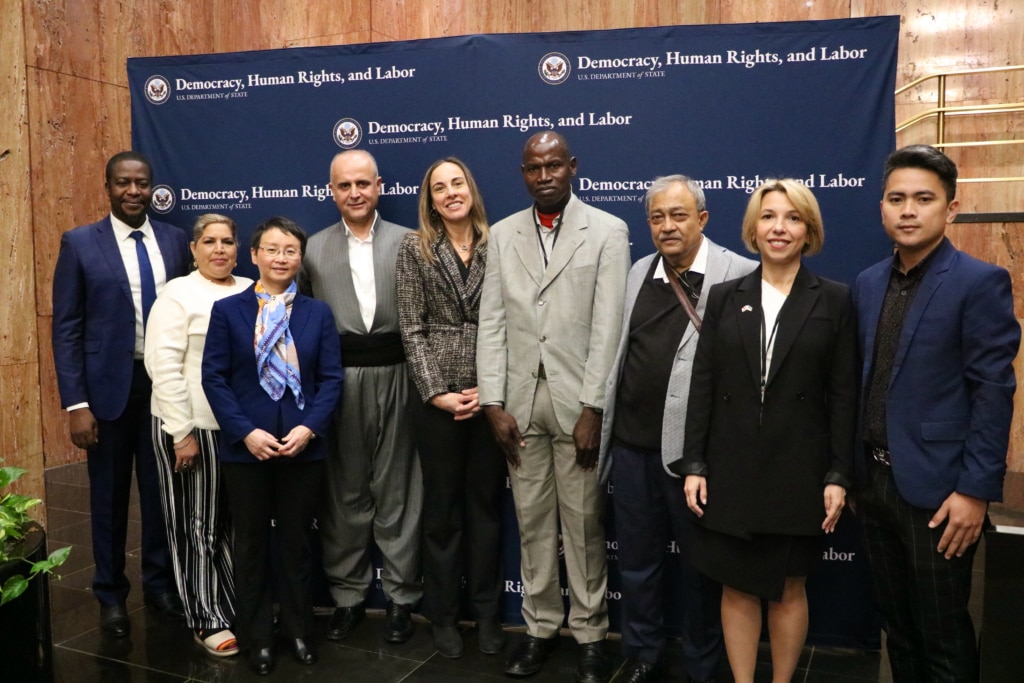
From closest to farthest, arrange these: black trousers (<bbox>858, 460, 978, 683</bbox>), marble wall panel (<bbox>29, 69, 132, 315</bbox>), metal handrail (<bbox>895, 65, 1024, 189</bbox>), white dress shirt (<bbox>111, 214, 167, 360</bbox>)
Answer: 1. black trousers (<bbox>858, 460, 978, 683</bbox>)
2. white dress shirt (<bbox>111, 214, 167, 360</bbox>)
3. marble wall panel (<bbox>29, 69, 132, 315</bbox>)
4. metal handrail (<bbox>895, 65, 1024, 189</bbox>)

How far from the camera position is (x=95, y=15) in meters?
6.50

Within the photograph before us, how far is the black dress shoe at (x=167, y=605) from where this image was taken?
3688 mm

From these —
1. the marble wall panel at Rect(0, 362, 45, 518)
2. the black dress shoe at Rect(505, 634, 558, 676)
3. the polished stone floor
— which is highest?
the marble wall panel at Rect(0, 362, 45, 518)

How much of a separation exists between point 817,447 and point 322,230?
7.24 feet

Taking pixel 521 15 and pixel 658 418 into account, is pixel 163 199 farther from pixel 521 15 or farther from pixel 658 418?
pixel 521 15

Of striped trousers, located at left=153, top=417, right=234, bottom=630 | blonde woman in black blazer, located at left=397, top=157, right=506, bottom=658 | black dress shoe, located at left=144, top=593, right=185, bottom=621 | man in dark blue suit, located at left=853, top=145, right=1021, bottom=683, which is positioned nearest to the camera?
man in dark blue suit, located at left=853, top=145, right=1021, bottom=683

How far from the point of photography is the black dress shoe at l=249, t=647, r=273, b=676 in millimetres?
3180

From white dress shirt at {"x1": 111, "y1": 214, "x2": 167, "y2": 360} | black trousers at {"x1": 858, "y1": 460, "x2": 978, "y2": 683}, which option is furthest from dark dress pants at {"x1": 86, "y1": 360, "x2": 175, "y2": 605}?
black trousers at {"x1": 858, "y1": 460, "x2": 978, "y2": 683}

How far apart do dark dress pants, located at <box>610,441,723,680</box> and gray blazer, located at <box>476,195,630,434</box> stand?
0.27m

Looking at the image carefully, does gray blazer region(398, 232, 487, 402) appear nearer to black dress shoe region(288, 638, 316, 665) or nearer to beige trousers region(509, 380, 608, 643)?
beige trousers region(509, 380, 608, 643)

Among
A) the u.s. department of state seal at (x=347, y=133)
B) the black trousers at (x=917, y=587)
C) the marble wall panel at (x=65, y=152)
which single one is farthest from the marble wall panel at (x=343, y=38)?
the black trousers at (x=917, y=587)

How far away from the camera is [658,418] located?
2830 millimetres

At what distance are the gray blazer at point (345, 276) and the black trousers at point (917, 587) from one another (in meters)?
1.88

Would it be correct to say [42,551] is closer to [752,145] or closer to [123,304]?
[123,304]
